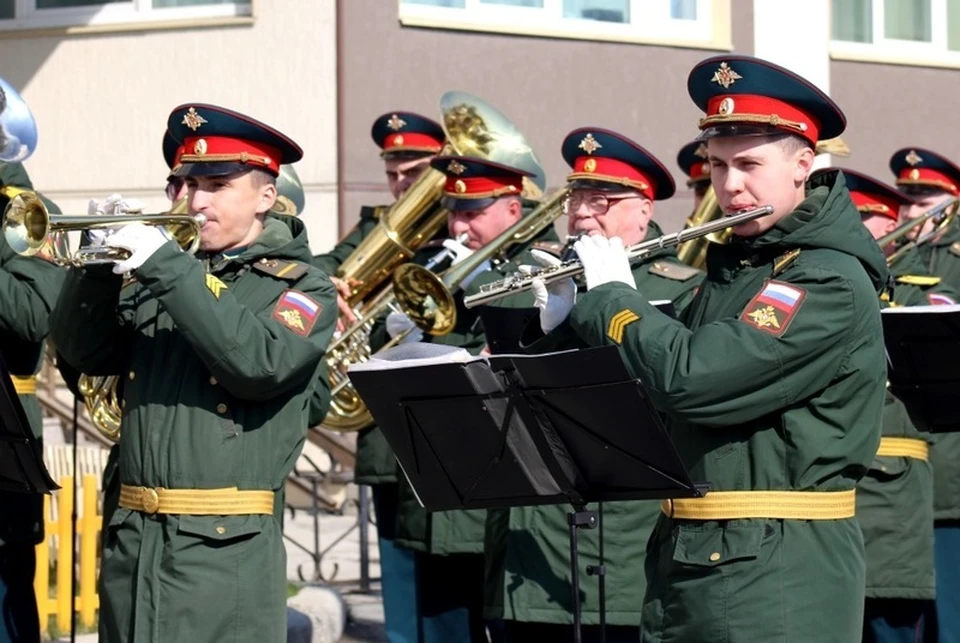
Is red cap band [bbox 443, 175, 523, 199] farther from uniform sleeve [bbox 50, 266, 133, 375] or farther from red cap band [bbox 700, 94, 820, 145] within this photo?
red cap band [bbox 700, 94, 820, 145]

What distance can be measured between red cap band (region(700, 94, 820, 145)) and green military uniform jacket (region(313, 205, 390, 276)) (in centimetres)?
432

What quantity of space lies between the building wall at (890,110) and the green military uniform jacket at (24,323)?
34.1 feet

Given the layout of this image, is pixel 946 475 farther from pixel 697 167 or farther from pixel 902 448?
pixel 697 167

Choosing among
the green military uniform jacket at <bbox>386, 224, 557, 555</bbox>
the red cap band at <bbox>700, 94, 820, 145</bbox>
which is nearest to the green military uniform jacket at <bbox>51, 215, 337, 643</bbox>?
the red cap band at <bbox>700, 94, 820, 145</bbox>

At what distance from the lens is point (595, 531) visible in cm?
672

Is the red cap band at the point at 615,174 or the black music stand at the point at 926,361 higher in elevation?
the red cap band at the point at 615,174

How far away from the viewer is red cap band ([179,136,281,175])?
579 centimetres

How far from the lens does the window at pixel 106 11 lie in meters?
14.1

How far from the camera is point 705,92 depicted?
5062 millimetres

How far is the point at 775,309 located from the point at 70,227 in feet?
6.61

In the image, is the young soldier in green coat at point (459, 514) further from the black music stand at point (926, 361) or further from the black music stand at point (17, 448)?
the black music stand at point (17, 448)

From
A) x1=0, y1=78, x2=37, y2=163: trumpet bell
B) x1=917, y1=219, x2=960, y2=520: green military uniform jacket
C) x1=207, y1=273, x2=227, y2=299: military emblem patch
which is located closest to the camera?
x1=207, y1=273, x2=227, y2=299: military emblem patch

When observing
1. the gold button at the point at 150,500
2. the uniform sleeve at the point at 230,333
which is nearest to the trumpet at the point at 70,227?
the uniform sleeve at the point at 230,333

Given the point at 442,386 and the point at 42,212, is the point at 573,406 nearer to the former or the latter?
the point at 442,386
